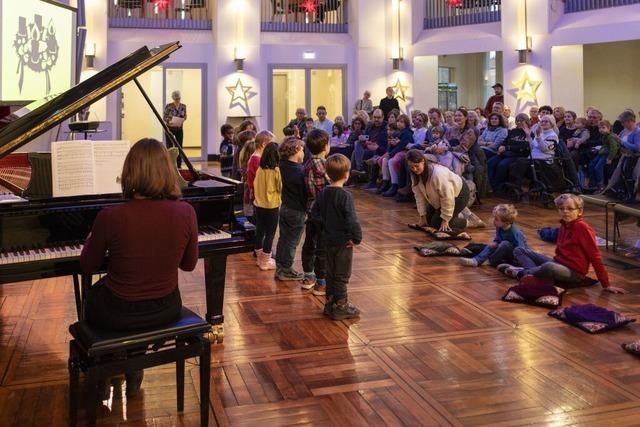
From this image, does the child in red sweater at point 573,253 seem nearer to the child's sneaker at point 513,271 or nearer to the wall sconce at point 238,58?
the child's sneaker at point 513,271

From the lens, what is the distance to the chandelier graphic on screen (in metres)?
7.78

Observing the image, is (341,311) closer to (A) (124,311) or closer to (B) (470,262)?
(B) (470,262)

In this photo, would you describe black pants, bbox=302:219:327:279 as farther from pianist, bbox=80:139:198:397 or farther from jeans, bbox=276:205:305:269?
pianist, bbox=80:139:198:397

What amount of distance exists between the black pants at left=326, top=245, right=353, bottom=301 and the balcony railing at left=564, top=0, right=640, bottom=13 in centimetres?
1007

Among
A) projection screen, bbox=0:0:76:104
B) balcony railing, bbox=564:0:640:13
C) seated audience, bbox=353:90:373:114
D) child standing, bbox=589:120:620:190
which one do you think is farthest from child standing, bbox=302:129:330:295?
seated audience, bbox=353:90:373:114

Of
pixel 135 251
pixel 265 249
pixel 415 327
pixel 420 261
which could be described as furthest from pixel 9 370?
pixel 420 261

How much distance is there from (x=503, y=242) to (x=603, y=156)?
4605 millimetres

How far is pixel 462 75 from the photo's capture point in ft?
66.5

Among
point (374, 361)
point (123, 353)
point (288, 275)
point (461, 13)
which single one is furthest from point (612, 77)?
point (123, 353)

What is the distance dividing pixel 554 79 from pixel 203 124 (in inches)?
288

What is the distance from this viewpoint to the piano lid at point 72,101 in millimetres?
3182

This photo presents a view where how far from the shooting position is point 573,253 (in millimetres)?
5137

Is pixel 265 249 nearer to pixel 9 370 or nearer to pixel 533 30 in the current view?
pixel 9 370

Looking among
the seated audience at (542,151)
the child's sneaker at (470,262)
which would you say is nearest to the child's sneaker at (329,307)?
the child's sneaker at (470,262)
